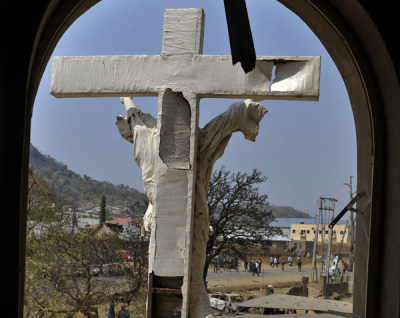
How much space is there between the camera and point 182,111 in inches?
192

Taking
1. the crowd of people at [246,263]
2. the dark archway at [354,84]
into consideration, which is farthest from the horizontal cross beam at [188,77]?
the crowd of people at [246,263]

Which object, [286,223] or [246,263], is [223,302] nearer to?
[246,263]

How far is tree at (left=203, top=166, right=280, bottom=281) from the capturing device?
1599 centimetres

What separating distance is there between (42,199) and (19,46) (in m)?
11.3

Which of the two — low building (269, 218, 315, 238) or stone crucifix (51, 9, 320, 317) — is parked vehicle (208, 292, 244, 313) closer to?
stone crucifix (51, 9, 320, 317)

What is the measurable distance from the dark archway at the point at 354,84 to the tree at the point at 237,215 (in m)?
13.0

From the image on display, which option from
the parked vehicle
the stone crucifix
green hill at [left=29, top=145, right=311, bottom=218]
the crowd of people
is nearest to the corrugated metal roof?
the parked vehicle

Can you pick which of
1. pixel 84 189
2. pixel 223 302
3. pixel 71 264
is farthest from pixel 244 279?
pixel 84 189

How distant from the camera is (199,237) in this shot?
193 inches

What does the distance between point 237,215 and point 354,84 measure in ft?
45.6

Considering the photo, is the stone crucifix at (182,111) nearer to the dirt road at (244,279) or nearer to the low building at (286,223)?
the dirt road at (244,279)

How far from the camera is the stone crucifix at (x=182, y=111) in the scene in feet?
15.7

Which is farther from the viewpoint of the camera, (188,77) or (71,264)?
(71,264)

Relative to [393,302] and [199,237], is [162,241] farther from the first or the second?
[393,302]
